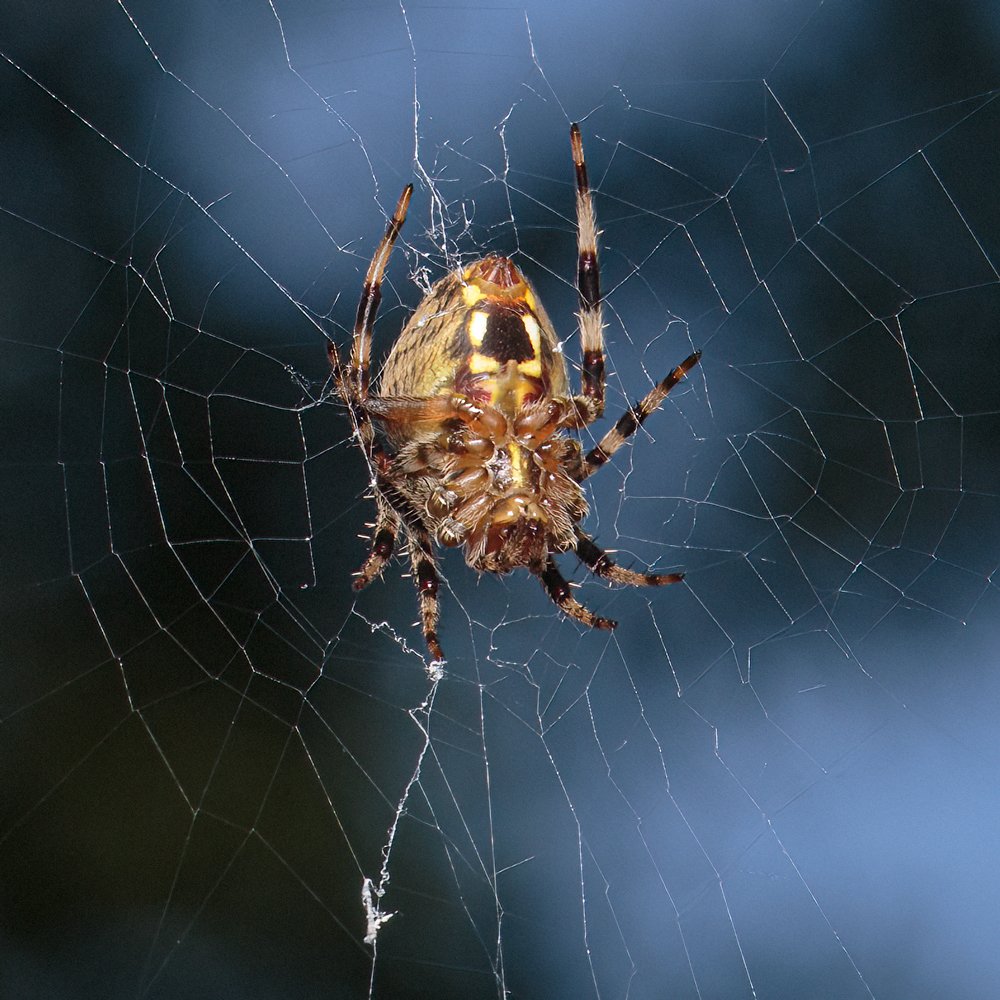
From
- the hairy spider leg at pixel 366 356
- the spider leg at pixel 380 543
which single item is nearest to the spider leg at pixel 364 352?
the hairy spider leg at pixel 366 356

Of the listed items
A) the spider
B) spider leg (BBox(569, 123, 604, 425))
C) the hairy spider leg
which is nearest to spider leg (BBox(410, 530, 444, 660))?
the spider

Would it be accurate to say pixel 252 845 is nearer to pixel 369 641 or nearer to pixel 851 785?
pixel 369 641

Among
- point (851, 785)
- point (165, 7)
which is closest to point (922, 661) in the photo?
point (851, 785)

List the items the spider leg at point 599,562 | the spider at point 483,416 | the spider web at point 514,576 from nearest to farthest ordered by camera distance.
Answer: the spider at point 483,416 → the spider leg at point 599,562 → the spider web at point 514,576

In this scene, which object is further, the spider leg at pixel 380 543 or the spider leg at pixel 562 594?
the spider leg at pixel 562 594

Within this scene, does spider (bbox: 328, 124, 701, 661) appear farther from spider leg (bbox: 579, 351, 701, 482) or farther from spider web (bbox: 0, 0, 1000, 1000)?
spider web (bbox: 0, 0, 1000, 1000)

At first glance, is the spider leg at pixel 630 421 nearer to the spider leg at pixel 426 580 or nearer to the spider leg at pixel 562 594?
the spider leg at pixel 562 594

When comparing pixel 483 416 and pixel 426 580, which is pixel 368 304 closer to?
pixel 483 416

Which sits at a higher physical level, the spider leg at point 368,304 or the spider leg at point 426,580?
the spider leg at point 368,304
